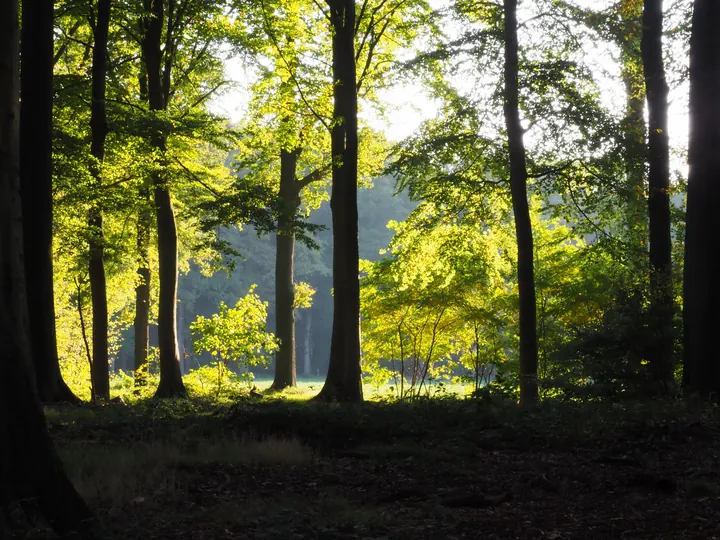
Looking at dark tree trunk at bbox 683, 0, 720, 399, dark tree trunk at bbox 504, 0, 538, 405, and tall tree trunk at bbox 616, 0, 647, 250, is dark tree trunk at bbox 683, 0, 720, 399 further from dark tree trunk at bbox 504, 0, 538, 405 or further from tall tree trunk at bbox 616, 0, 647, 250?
tall tree trunk at bbox 616, 0, 647, 250

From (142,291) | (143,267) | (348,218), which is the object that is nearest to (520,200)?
(348,218)

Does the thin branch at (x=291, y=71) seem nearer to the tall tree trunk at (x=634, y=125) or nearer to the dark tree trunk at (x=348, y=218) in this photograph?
the dark tree trunk at (x=348, y=218)

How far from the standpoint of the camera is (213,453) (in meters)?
7.53

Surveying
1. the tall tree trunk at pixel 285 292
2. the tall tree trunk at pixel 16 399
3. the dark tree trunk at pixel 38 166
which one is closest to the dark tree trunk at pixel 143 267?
the tall tree trunk at pixel 285 292

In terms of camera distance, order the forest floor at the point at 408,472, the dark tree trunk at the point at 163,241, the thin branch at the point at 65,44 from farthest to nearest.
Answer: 1. the thin branch at the point at 65,44
2. the dark tree trunk at the point at 163,241
3. the forest floor at the point at 408,472

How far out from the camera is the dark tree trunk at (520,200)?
45.2ft

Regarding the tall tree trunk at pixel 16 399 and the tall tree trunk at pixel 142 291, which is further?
the tall tree trunk at pixel 142 291

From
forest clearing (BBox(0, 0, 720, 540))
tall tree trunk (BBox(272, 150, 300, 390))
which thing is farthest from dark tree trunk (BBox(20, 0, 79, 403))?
tall tree trunk (BBox(272, 150, 300, 390))

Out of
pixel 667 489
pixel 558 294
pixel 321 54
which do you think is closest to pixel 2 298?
pixel 667 489

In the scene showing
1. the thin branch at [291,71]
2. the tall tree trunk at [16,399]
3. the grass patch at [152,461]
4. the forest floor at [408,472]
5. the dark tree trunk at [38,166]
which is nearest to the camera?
→ the tall tree trunk at [16,399]

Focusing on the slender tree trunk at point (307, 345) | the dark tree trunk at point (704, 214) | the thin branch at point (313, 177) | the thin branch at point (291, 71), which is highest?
the thin branch at point (291, 71)

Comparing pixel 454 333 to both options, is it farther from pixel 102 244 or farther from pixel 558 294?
pixel 102 244

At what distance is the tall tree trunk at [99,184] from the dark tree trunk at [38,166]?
10.6 feet

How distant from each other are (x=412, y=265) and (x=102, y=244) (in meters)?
7.14
